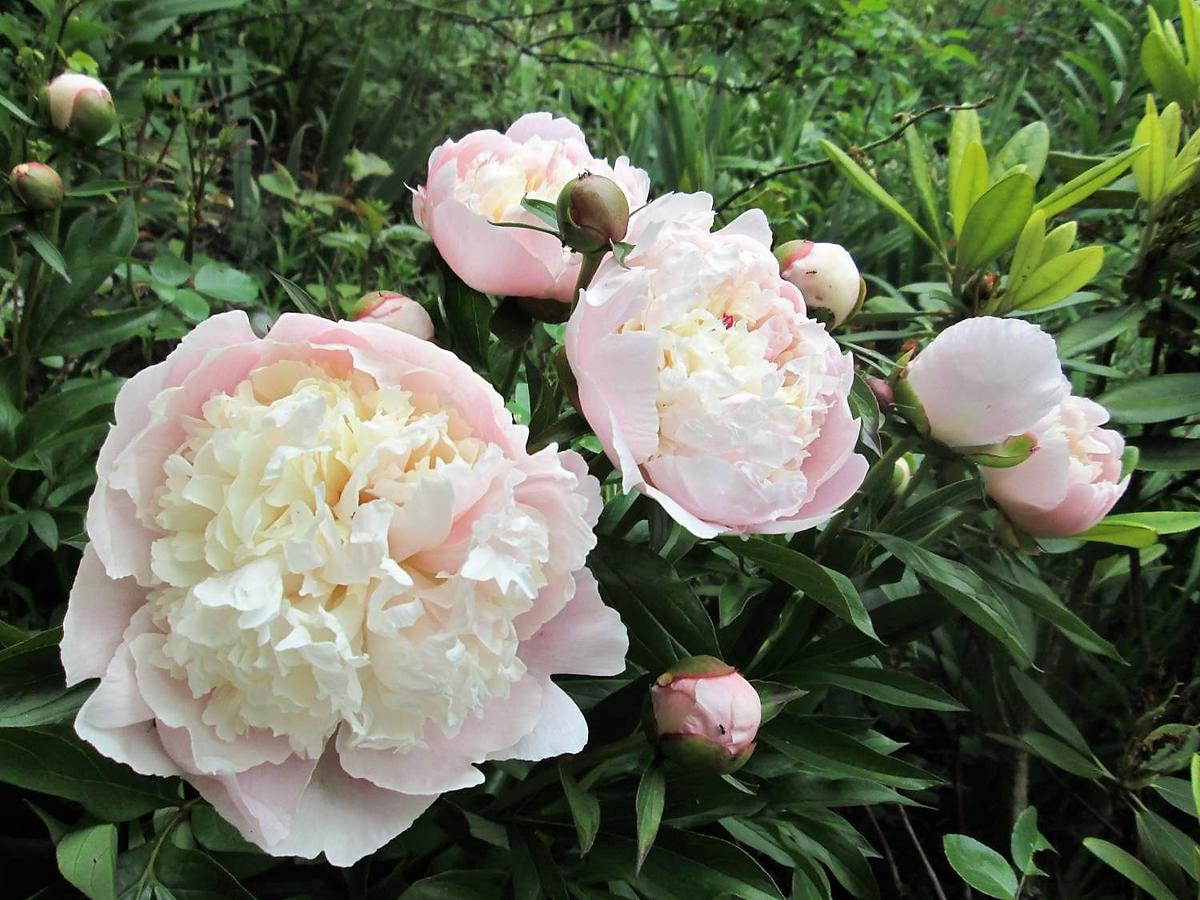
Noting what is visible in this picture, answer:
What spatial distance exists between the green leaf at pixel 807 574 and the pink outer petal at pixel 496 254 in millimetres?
163

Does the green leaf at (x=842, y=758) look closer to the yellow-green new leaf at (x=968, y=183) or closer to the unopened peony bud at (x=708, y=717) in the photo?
the unopened peony bud at (x=708, y=717)

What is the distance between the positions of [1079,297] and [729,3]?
30.7 inches

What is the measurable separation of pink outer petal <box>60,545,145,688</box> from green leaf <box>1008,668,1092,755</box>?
0.75 m

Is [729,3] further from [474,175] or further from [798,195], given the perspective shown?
[474,175]

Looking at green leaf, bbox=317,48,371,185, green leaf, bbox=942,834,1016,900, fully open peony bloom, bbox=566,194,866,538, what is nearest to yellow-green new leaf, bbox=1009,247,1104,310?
fully open peony bloom, bbox=566,194,866,538

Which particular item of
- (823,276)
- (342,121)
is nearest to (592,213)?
(823,276)

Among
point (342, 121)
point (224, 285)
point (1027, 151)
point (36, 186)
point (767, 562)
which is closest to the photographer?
point (767, 562)

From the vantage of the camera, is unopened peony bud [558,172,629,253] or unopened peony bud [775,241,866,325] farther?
unopened peony bud [775,241,866,325]

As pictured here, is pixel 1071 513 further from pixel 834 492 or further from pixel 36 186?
pixel 36 186

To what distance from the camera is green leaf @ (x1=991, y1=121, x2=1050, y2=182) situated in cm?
77

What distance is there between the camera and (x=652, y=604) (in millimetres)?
476

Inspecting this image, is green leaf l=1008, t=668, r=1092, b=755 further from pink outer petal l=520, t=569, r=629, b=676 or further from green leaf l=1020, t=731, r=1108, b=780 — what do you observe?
pink outer petal l=520, t=569, r=629, b=676

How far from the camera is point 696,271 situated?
0.43 m

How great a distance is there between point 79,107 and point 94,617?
52 centimetres
